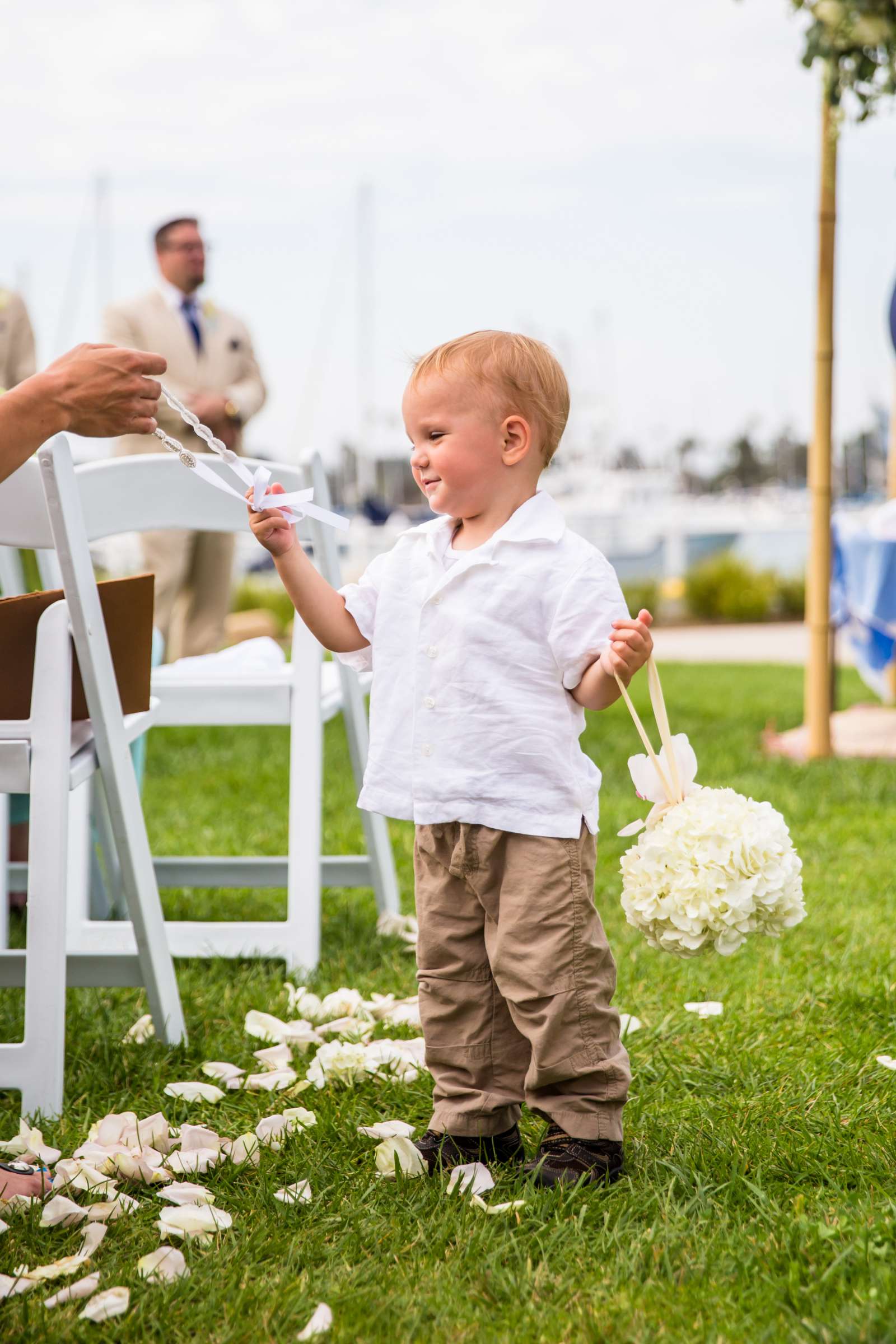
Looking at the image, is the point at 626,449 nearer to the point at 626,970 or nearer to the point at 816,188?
the point at 816,188

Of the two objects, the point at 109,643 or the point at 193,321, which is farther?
the point at 193,321

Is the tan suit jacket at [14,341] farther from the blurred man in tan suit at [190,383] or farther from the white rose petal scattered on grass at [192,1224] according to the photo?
the white rose petal scattered on grass at [192,1224]

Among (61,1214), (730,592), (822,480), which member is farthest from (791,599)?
(61,1214)

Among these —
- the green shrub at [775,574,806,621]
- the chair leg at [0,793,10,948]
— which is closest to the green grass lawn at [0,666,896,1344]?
the chair leg at [0,793,10,948]

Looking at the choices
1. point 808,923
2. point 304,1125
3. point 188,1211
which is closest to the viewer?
point 188,1211

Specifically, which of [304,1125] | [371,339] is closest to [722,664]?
[304,1125]

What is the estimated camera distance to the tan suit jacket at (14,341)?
525 cm

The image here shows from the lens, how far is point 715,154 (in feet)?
89.8

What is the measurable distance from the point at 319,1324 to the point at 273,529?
100cm

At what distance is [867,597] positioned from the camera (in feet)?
18.9

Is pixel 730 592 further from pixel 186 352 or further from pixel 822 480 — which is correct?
pixel 186 352

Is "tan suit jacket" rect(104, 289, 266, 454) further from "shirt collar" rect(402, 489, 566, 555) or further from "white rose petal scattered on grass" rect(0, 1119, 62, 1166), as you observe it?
"white rose petal scattered on grass" rect(0, 1119, 62, 1166)

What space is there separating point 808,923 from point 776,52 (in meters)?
3.44

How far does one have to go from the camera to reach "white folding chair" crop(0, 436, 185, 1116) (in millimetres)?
2047
